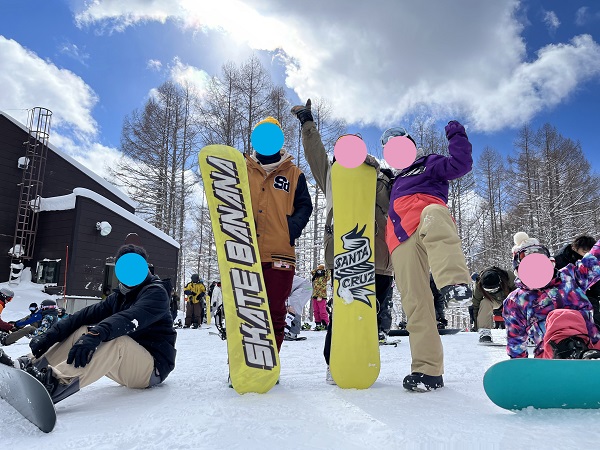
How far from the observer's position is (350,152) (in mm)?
2869

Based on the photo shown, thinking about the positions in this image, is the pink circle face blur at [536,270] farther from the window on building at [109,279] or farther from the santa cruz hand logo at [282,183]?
the window on building at [109,279]

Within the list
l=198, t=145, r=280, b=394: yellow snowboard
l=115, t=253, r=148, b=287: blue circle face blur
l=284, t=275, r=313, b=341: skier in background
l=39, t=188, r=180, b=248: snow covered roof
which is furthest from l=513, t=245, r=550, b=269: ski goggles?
l=39, t=188, r=180, b=248: snow covered roof

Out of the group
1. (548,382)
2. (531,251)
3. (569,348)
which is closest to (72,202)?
(531,251)

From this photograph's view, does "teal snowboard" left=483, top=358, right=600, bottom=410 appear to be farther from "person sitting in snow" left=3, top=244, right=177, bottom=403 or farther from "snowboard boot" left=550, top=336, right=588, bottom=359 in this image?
"person sitting in snow" left=3, top=244, right=177, bottom=403

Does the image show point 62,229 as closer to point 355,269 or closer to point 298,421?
point 355,269

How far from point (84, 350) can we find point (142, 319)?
38 cm

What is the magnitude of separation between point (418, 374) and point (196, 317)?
1087cm

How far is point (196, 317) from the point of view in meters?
12.3

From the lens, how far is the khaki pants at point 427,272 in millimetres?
2150

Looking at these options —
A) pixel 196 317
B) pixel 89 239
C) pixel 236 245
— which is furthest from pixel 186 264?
pixel 236 245

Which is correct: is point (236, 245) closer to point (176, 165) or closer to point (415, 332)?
point (415, 332)

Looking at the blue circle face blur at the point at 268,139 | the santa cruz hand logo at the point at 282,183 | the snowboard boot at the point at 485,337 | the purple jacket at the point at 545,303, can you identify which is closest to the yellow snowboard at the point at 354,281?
the santa cruz hand logo at the point at 282,183

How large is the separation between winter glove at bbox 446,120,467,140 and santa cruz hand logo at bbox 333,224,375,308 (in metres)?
0.83

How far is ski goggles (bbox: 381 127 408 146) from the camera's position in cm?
291
